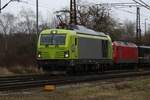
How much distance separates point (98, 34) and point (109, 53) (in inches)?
94.6

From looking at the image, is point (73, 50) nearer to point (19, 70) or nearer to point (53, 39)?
point (53, 39)

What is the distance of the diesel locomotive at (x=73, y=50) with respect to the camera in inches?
1303

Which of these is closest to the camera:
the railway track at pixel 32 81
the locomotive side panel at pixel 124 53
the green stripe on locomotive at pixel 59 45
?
the railway track at pixel 32 81

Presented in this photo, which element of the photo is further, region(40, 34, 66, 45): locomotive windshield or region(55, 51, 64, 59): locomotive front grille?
region(40, 34, 66, 45): locomotive windshield

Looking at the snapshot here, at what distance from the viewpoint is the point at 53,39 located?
111 feet

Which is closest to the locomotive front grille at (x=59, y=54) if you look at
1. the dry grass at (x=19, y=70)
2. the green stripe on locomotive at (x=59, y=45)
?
the green stripe on locomotive at (x=59, y=45)

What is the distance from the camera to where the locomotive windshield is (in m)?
33.7

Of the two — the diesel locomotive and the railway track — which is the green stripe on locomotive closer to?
the diesel locomotive

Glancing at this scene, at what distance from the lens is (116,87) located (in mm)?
23281

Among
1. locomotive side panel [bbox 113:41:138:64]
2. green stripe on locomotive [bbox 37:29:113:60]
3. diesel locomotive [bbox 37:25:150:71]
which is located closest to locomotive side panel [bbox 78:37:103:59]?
A: diesel locomotive [bbox 37:25:150:71]

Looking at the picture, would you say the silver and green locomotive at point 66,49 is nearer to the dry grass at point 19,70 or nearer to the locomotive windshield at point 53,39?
the locomotive windshield at point 53,39

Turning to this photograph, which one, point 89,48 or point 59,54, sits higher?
point 89,48

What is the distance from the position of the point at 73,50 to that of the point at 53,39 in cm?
156

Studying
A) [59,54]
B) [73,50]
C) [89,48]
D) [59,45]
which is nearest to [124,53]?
[89,48]
